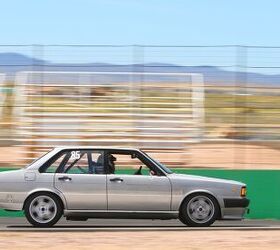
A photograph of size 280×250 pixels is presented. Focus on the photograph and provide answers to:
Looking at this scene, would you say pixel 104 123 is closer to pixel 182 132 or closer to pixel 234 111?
pixel 182 132

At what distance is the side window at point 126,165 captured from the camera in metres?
14.3

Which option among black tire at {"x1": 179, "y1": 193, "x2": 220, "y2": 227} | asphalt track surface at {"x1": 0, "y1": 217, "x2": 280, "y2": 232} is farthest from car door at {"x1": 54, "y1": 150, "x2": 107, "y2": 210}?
black tire at {"x1": 179, "y1": 193, "x2": 220, "y2": 227}

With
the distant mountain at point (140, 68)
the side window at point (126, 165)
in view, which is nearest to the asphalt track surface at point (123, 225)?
the side window at point (126, 165)

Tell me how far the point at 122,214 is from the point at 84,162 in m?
1.03

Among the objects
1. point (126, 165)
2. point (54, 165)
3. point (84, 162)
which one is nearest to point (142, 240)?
point (84, 162)

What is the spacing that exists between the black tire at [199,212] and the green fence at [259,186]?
120 inches

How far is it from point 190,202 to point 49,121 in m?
8.06

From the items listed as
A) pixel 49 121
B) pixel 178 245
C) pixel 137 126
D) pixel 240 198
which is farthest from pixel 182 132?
pixel 178 245

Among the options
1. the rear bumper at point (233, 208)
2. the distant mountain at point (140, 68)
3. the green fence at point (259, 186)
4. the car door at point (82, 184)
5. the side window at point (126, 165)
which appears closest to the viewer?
the car door at point (82, 184)

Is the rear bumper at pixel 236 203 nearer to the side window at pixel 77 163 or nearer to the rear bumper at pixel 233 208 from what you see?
the rear bumper at pixel 233 208

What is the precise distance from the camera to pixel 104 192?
→ 14.0 m

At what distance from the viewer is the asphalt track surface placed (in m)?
13.4

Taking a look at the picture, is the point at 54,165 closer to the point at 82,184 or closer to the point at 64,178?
the point at 64,178

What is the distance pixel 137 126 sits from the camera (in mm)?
20484
